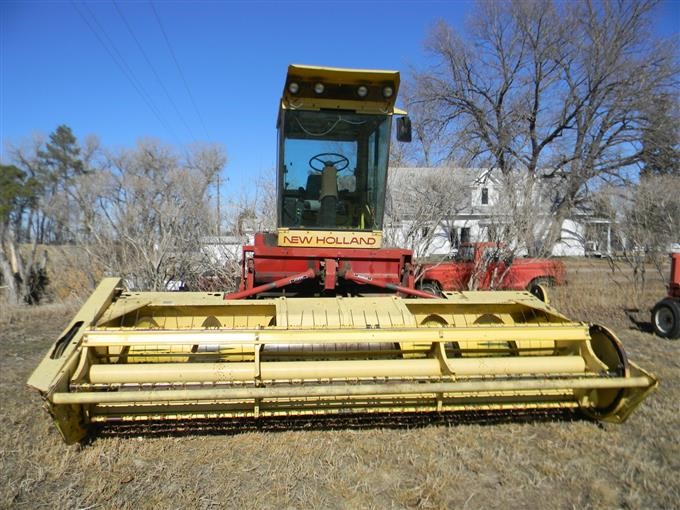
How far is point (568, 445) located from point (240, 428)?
2.22 metres

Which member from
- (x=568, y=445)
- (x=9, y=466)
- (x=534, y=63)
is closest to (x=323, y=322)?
(x=568, y=445)

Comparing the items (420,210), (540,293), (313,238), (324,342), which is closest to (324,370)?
(324,342)

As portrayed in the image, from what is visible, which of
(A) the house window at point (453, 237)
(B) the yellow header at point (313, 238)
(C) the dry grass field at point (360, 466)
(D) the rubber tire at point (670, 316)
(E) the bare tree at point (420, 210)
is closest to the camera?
(C) the dry grass field at point (360, 466)

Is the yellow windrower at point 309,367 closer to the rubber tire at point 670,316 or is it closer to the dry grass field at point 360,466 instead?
the dry grass field at point 360,466

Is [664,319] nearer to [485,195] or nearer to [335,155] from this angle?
[335,155]

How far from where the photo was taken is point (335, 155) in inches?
199

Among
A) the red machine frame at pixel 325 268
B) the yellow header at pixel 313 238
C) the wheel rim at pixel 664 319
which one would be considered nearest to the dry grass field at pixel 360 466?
the red machine frame at pixel 325 268

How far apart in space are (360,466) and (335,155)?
10.1 ft

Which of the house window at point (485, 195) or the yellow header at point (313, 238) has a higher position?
the house window at point (485, 195)

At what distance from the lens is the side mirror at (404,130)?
15.8ft

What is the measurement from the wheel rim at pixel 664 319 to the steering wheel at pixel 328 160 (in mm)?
5537

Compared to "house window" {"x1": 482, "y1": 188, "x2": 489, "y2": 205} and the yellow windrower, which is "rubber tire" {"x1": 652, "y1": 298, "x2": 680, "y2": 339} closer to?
the yellow windrower

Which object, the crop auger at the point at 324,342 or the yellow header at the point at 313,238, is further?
the yellow header at the point at 313,238

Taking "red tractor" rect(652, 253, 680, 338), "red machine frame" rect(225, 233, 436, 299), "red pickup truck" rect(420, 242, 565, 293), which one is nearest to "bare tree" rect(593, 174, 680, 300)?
"red pickup truck" rect(420, 242, 565, 293)
